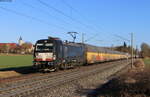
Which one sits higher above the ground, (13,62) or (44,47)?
(44,47)

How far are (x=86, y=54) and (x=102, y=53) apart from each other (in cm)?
1744

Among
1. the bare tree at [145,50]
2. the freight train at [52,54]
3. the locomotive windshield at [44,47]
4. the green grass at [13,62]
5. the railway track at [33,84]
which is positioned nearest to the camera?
the railway track at [33,84]

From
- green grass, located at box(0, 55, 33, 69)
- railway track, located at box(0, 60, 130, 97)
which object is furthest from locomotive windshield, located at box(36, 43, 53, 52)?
green grass, located at box(0, 55, 33, 69)

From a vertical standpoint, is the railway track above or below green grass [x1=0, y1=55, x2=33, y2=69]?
below

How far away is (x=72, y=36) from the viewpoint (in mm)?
41531

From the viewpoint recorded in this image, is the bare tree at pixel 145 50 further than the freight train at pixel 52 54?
Yes

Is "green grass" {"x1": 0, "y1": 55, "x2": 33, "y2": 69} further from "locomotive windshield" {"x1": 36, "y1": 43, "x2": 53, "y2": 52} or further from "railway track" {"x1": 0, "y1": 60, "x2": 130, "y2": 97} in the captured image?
"railway track" {"x1": 0, "y1": 60, "x2": 130, "y2": 97}

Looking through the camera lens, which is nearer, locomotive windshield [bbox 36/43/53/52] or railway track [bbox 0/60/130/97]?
railway track [bbox 0/60/130/97]

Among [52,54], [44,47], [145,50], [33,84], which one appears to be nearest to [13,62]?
[44,47]

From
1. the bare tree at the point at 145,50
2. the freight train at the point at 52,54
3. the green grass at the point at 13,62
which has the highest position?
the bare tree at the point at 145,50

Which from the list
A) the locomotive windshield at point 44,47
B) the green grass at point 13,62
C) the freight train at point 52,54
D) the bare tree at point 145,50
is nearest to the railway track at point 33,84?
the freight train at point 52,54

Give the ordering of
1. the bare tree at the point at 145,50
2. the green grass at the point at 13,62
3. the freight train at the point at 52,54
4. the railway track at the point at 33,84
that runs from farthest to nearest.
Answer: the bare tree at the point at 145,50 < the green grass at the point at 13,62 < the freight train at the point at 52,54 < the railway track at the point at 33,84

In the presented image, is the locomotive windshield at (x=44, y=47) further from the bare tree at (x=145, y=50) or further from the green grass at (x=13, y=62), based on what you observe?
the bare tree at (x=145, y=50)

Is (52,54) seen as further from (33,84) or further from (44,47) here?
(33,84)
